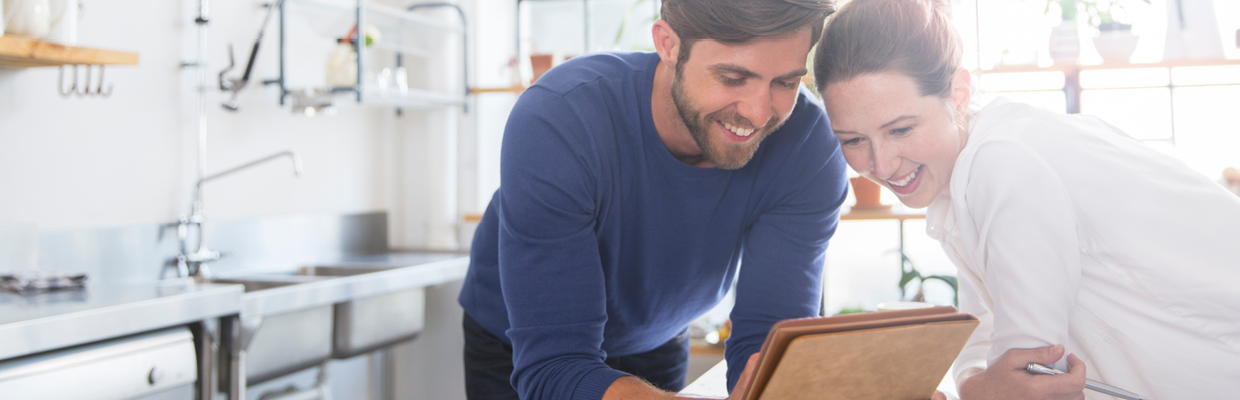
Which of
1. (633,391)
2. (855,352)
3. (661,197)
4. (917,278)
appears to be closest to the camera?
(855,352)

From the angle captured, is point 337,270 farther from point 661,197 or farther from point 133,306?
point 661,197

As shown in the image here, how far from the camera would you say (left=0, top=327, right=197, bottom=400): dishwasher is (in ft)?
4.34

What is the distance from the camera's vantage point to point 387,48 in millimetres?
2801

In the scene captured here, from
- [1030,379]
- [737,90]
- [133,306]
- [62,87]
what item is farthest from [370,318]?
[1030,379]

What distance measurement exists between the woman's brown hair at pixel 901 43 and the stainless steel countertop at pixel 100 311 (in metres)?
1.31

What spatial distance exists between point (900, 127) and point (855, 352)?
400mm

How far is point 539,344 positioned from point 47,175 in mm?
1577

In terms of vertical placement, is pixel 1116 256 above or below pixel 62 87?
below

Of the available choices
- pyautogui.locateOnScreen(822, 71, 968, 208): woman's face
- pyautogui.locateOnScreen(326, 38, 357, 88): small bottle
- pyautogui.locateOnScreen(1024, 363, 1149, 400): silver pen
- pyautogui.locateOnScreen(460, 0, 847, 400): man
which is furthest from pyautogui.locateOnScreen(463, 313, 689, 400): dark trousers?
pyautogui.locateOnScreen(326, 38, 357, 88): small bottle

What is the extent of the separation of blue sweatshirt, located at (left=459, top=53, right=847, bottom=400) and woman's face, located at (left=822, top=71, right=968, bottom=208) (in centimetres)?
17

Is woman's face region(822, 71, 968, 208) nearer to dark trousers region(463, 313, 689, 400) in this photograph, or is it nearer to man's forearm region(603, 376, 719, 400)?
man's forearm region(603, 376, 719, 400)

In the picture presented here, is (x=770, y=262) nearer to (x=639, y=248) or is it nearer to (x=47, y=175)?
(x=639, y=248)

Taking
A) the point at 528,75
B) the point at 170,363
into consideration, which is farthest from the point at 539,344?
the point at 528,75

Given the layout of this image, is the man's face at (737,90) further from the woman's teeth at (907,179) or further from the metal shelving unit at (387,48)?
the metal shelving unit at (387,48)
